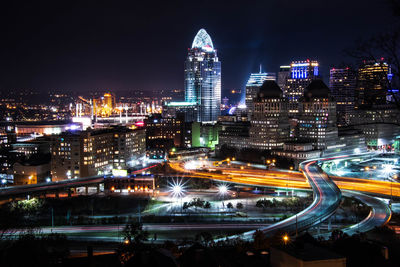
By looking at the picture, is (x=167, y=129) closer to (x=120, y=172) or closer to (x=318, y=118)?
(x=318, y=118)

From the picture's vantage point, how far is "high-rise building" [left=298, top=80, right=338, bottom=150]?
4747cm

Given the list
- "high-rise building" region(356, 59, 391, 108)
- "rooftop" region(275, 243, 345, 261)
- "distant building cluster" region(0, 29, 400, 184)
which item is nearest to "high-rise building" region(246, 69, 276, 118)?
"distant building cluster" region(0, 29, 400, 184)

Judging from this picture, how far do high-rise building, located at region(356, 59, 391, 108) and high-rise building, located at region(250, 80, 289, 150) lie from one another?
42218 mm

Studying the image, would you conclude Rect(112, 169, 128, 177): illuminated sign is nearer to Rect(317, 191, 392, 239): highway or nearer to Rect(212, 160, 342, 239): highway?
Rect(212, 160, 342, 239): highway

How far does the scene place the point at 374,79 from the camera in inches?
239

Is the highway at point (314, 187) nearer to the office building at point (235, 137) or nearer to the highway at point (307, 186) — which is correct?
the highway at point (307, 186)

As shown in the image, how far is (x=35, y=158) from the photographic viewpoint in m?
42.4

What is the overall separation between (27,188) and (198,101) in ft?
169

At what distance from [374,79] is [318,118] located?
43695 millimetres

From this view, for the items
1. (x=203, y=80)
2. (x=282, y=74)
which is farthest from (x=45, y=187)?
(x=282, y=74)

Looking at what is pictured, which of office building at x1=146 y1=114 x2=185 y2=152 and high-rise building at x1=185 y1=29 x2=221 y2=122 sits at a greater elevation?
high-rise building at x1=185 y1=29 x2=221 y2=122

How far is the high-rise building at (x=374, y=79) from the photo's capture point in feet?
19.4

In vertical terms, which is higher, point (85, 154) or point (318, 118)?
point (318, 118)

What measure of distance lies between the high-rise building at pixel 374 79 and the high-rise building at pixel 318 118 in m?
41.9
